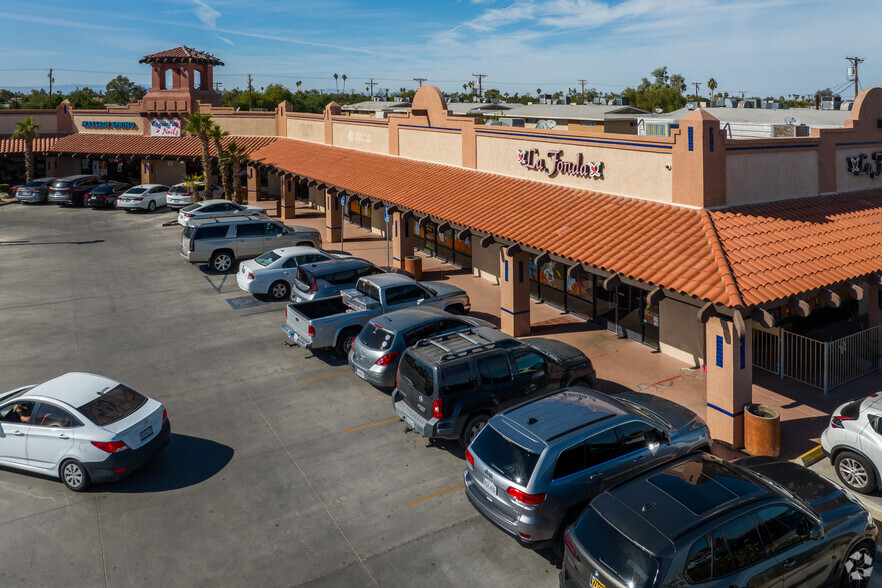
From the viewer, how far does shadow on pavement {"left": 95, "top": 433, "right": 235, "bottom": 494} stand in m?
11.7

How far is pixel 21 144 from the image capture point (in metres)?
47.3

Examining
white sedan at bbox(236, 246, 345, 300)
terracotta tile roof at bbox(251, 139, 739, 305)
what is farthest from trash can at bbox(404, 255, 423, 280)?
white sedan at bbox(236, 246, 345, 300)

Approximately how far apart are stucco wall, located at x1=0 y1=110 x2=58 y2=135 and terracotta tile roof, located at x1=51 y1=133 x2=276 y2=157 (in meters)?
1.97

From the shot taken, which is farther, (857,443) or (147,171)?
(147,171)

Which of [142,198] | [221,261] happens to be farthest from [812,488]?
[142,198]

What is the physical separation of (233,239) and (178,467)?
1563 centimetres

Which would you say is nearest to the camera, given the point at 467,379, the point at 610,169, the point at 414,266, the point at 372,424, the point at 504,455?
the point at 504,455

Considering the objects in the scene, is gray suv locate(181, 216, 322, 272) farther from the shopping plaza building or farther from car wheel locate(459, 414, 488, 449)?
car wheel locate(459, 414, 488, 449)

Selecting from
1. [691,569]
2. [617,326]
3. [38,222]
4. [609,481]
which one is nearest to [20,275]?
[38,222]

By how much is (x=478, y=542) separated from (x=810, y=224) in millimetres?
11450

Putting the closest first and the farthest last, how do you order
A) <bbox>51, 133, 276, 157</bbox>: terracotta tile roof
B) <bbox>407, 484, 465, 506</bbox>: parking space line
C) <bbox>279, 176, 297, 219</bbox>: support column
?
<bbox>407, 484, 465, 506</bbox>: parking space line
<bbox>279, 176, 297, 219</bbox>: support column
<bbox>51, 133, 276, 157</bbox>: terracotta tile roof

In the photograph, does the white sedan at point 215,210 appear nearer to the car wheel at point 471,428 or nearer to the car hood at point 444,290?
the car hood at point 444,290

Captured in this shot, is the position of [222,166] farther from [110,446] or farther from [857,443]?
[857,443]

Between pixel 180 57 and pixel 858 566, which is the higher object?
pixel 180 57
